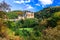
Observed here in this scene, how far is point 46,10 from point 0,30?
52.3ft

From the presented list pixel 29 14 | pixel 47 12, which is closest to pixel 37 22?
pixel 47 12

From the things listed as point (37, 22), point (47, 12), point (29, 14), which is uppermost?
point (47, 12)

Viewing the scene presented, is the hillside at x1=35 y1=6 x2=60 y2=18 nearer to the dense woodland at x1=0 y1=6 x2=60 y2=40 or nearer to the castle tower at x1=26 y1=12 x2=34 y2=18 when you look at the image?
the dense woodland at x1=0 y1=6 x2=60 y2=40

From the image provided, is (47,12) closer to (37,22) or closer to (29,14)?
(37,22)

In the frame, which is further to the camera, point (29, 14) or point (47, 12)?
point (29, 14)

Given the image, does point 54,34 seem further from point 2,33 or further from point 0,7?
point 0,7

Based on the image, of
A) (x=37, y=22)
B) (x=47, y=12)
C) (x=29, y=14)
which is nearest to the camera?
(x=37, y=22)

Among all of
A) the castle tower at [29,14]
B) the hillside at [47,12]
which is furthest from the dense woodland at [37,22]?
the castle tower at [29,14]

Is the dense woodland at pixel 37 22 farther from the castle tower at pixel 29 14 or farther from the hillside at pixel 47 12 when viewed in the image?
the castle tower at pixel 29 14

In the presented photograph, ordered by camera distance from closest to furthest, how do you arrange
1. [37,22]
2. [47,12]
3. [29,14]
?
[37,22]
[47,12]
[29,14]

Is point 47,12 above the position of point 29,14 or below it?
above

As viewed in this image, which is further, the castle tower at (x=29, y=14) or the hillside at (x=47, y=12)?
the castle tower at (x=29, y=14)

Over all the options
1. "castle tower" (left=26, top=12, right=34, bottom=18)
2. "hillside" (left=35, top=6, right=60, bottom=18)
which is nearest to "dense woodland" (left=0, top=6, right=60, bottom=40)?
"hillside" (left=35, top=6, right=60, bottom=18)

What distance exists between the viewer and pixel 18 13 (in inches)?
1248
